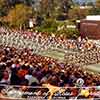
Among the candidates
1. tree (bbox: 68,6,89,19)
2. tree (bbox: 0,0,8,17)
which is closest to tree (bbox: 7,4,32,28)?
tree (bbox: 0,0,8,17)

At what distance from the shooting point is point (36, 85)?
14656 millimetres

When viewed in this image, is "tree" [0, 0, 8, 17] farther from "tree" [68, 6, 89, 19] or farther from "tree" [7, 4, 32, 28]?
"tree" [68, 6, 89, 19]

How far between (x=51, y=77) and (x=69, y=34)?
31.3 m

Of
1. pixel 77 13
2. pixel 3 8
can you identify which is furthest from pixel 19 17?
pixel 77 13

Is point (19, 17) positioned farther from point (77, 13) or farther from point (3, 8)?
point (77, 13)

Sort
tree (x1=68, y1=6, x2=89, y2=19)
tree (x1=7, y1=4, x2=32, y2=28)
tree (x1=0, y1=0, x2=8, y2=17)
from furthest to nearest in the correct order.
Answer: tree (x1=68, y1=6, x2=89, y2=19) → tree (x1=0, y1=0, x2=8, y2=17) → tree (x1=7, y1=4, x2=32, y2=28)

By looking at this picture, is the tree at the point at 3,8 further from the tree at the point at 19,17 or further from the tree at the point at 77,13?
the tree at the point at 77,13

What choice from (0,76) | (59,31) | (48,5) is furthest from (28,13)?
(0,76)

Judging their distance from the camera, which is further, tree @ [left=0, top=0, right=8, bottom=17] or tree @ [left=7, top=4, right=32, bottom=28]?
tree @ [left=0, top=0, right=8, bottom=17]

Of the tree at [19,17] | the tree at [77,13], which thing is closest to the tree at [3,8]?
the tree at [19,17]

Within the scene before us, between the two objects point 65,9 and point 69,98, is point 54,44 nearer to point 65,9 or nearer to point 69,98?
point 69,98

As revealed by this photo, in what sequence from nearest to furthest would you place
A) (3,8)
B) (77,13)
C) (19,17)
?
1. (19,17)
2. (3,8)
3. (77,13)

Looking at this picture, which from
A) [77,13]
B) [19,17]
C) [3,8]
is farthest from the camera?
[77,13]

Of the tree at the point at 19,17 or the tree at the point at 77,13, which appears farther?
the tree at the point at 77,13
